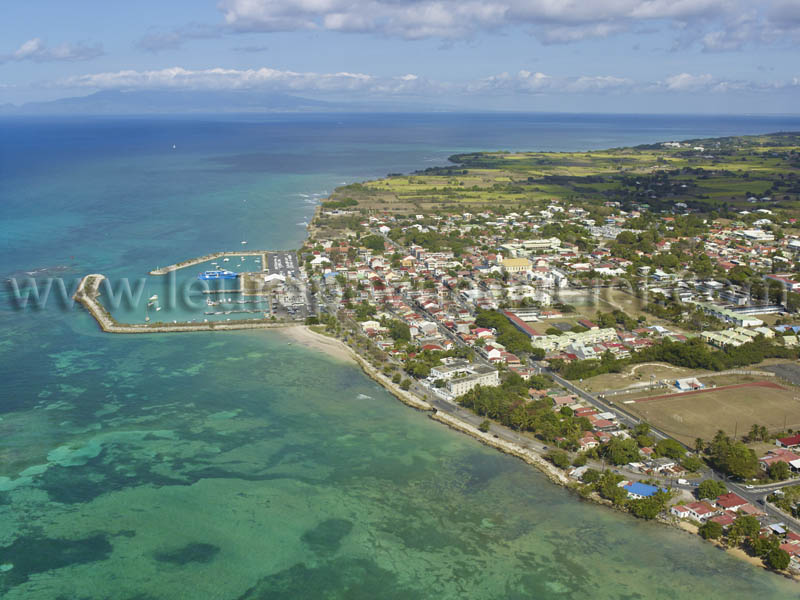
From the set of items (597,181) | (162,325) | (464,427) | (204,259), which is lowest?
(464,427)

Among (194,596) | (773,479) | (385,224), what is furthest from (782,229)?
(194,596)

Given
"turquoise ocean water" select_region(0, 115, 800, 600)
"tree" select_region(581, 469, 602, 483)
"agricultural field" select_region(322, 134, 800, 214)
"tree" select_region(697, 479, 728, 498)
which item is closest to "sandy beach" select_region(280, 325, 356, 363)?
"turquoise ocean water" select_region(0, 115, 800, 600)

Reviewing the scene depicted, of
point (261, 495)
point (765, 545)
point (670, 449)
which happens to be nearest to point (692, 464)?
point (670, 449)

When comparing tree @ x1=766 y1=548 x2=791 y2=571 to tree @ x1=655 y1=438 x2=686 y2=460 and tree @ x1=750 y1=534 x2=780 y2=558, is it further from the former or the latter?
tree @ x1=655 y1=438 x2=686 y2=460

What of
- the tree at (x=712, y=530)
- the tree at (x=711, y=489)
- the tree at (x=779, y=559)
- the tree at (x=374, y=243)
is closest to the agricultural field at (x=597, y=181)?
the tree at (x=374, y=243)

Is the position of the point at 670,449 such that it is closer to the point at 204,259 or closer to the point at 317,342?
the point at 317,342

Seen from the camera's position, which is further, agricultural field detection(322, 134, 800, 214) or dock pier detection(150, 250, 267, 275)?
agricultural field detection(322, 134, 800, 214)

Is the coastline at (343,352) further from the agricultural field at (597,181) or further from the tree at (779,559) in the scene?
the agricultural field at (597,181)
